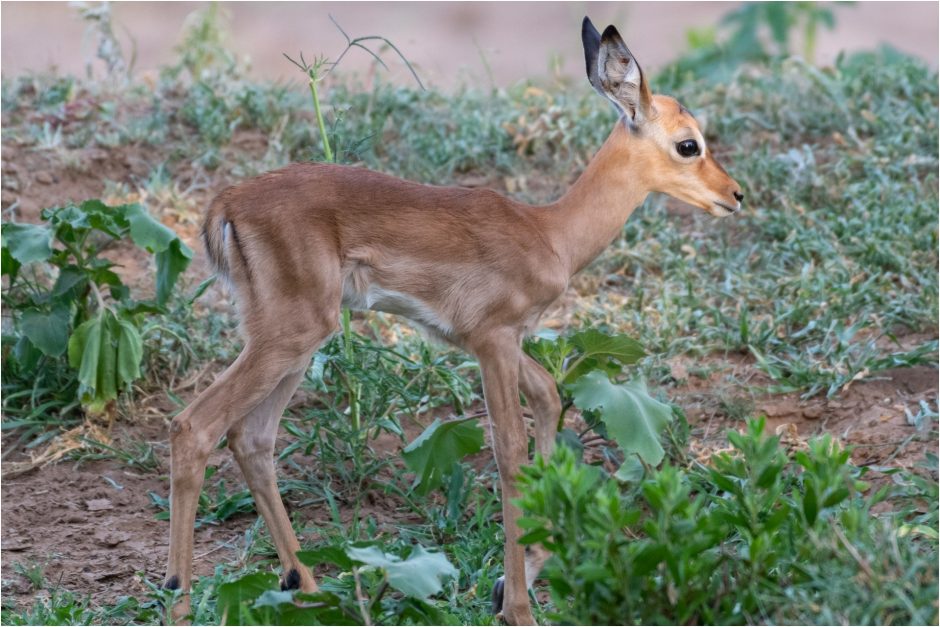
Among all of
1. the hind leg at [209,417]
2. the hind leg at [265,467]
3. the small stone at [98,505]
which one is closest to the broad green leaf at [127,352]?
the small stone at [98,505]

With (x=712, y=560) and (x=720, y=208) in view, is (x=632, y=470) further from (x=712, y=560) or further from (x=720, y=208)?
(x=712, y=560)

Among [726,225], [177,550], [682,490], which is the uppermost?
[726,225]

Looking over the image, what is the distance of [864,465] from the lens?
18.9ft

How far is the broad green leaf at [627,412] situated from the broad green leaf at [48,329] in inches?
102

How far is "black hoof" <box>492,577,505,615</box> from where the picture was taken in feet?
15.8

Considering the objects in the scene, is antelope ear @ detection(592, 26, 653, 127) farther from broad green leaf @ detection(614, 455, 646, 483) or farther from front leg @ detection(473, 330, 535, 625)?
broad green leaf @ detection(614, 455, 646, 483)

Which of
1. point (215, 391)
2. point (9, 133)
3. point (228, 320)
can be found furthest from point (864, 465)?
point (9, 133)

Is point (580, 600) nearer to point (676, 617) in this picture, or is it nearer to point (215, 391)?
point (676, 617)

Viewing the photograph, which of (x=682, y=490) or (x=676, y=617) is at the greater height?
(x=682, y=490)

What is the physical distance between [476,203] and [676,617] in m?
2.03

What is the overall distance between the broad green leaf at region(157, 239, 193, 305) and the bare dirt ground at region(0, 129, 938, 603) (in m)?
0.70

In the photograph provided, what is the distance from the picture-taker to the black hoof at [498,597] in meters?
4.80

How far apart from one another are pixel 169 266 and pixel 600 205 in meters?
2.13

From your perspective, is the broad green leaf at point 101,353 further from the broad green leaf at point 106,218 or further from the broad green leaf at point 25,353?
the broad green leaf at point 106,218
